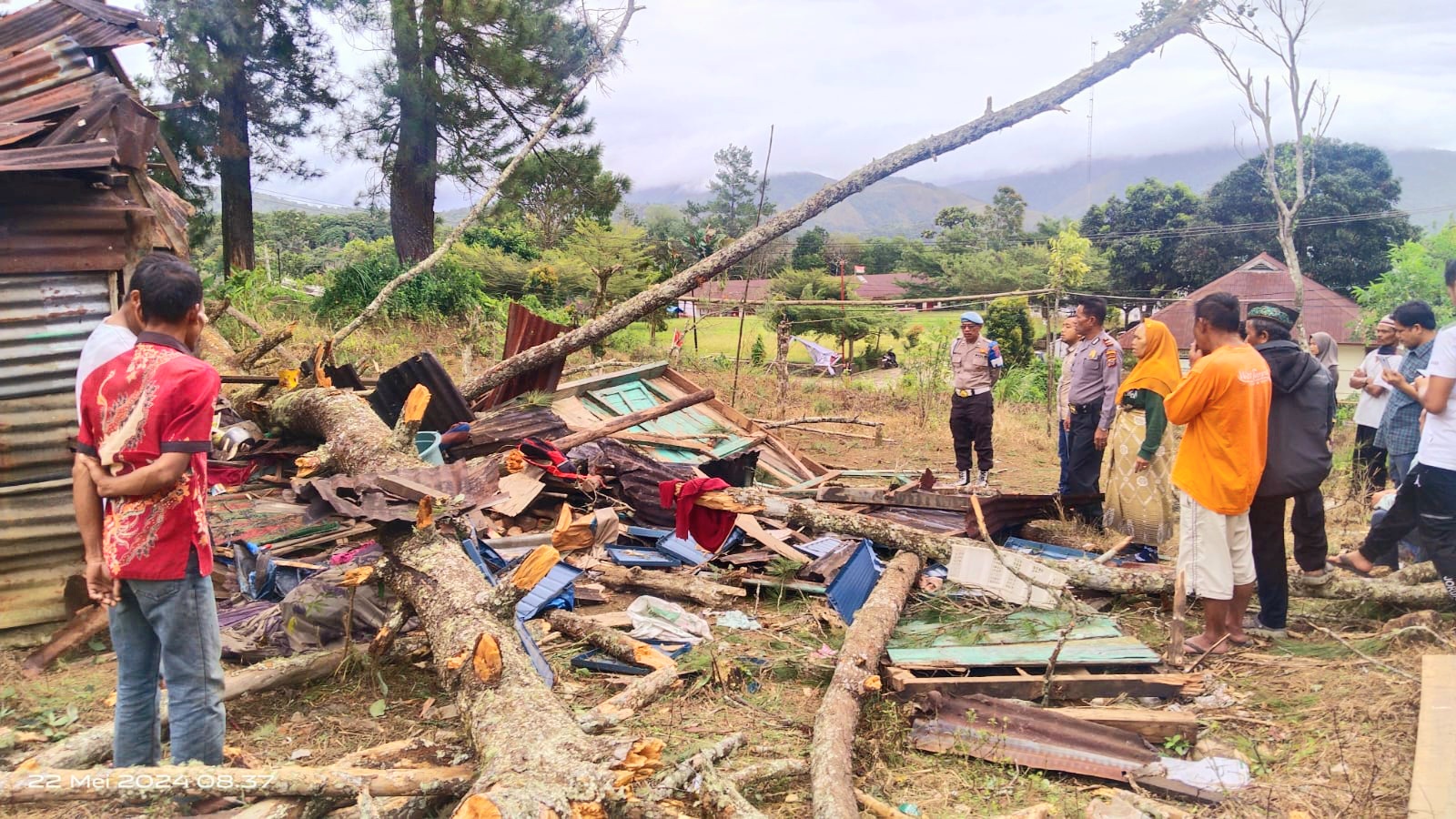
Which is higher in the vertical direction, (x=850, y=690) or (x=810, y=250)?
(x=810, y=250)

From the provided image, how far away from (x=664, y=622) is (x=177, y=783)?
8.03 feet

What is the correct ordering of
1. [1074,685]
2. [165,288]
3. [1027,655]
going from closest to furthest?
[165,288]
[1074,685]
[1027,655]

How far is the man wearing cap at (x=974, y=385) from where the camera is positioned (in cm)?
727

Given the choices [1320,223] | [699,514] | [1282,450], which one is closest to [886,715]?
[699,514]

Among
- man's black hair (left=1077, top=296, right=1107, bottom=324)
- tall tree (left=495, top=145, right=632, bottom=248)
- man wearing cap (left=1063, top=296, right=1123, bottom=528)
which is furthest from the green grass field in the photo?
man's black hair (left=1077, top=296, right=1107, bottom=324)

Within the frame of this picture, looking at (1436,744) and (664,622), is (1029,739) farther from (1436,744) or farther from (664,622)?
(664,622)

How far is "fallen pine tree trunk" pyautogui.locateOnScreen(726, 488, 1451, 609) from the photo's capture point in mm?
4379

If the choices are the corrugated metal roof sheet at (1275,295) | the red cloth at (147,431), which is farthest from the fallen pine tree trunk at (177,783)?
the corrugated metal roof sheet at (1275,295)

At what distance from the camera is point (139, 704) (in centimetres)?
267

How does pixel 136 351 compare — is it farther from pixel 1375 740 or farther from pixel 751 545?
A: pixel 1375 740

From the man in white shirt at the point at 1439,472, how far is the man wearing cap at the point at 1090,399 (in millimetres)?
1970

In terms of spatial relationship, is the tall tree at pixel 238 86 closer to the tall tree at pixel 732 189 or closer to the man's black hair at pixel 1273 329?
the man's black hair at pixel 1273 329

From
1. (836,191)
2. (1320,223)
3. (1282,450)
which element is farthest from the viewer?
(1320,223)

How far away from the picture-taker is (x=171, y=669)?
262 centimetres
